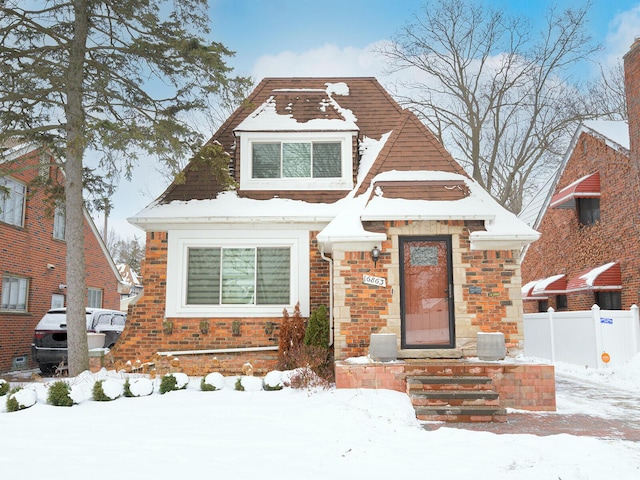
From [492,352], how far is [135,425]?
19.2 ft

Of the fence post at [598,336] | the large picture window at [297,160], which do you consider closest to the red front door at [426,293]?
the large picture window at [297,160]

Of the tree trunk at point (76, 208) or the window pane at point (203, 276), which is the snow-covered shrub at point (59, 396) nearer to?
the tree trunk at point (76, 208)

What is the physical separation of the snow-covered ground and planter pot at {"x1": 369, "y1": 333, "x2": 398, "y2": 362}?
2.38 feet

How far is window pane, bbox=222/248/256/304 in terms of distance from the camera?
11.8m

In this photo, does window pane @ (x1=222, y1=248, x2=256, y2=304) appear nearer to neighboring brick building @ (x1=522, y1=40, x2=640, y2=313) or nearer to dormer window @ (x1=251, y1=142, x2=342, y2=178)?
dormer window @ (x1=251, y1=142, x2=342, y2=178)

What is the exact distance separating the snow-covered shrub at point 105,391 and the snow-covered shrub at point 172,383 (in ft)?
2.58

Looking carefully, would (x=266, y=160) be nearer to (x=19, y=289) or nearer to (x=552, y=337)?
(x=19, y=289)

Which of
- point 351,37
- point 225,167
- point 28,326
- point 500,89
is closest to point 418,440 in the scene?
point 225,167

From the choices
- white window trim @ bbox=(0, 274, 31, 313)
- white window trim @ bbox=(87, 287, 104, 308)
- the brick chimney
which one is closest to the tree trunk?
white window trim @ bbox=(0, 274, 31, 313)

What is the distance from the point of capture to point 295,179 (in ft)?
41.2

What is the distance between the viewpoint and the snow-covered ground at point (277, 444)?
4945 mm

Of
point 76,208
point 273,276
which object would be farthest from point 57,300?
point 273,276

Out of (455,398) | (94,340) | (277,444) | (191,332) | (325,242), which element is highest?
(325,242)

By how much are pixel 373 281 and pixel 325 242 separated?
3.82 feet
